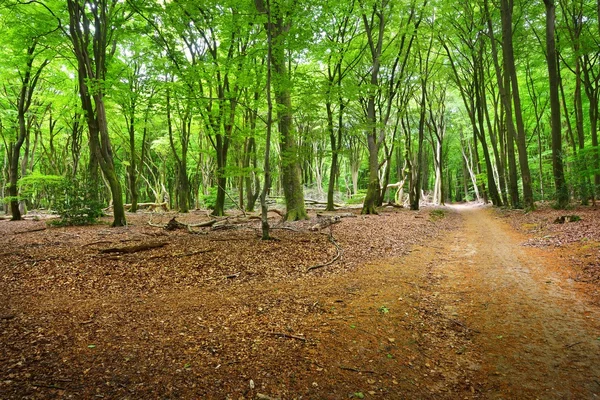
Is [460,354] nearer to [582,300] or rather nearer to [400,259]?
[582,300]

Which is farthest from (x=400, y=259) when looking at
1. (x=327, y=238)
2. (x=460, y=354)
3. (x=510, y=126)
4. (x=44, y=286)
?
(x=510, y=126)

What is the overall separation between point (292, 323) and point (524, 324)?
2.88m

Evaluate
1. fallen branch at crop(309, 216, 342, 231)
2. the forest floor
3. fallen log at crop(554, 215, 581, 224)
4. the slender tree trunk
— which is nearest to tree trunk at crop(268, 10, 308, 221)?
fallen branch at crop(309, 216, 342, 231)

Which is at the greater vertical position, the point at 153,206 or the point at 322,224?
the point at 153,206

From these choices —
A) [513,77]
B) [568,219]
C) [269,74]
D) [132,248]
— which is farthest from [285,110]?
[513,77]

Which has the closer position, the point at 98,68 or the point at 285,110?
the point at 285,110

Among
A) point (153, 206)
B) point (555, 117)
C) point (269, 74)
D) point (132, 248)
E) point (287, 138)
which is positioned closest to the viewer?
point (132, 248)

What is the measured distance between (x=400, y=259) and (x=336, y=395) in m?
5.14

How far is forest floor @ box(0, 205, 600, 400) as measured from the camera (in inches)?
108

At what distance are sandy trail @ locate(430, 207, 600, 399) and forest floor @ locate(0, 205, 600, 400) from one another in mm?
19

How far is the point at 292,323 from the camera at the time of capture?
3.91m

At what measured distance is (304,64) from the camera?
68.3 ft

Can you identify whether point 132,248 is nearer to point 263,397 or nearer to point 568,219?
point 263,397

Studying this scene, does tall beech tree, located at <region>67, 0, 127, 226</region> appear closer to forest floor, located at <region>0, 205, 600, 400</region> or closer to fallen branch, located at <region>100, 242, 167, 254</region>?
forest floor, located at <region>0, 205, 600, 400</region>
